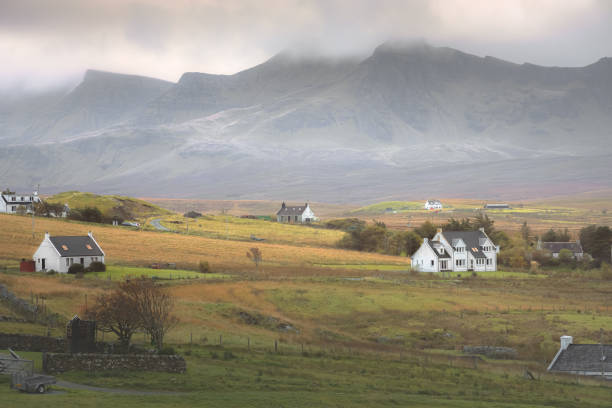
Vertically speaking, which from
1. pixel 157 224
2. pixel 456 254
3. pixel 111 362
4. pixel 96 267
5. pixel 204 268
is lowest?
pixel 111 362

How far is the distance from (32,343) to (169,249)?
248 ft

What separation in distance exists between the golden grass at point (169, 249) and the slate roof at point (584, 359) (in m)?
52.0

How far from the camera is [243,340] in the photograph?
49.3 meters

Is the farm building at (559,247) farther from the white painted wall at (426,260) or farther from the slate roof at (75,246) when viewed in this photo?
the slate roof at (75,246)

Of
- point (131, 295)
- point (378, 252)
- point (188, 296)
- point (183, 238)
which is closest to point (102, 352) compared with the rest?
point (131, 295)

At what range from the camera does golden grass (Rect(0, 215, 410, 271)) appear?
324ft

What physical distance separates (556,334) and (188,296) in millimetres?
30892

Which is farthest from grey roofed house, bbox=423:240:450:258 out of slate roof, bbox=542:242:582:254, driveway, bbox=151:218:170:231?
driveway, bbox=151:218:170:231

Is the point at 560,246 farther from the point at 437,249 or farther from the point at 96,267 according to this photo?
the point at 96,267

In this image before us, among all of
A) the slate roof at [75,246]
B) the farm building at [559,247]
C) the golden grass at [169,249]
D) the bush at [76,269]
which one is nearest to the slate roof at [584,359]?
the bush at [76,269]

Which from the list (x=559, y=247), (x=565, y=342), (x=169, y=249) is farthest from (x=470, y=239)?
(x=565, y=342)

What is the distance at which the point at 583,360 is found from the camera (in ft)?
154

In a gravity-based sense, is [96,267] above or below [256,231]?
below

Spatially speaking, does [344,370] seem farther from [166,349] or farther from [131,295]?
[131,295]
